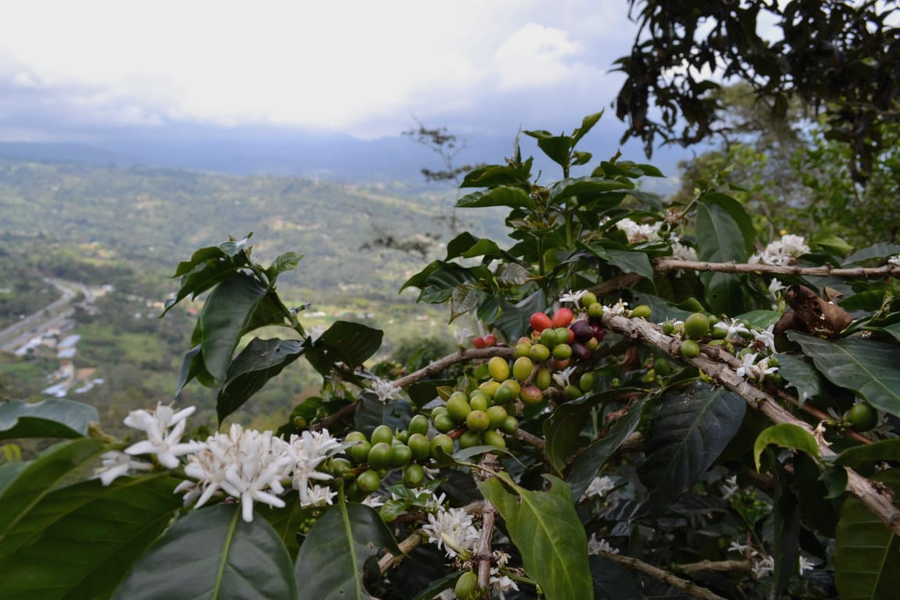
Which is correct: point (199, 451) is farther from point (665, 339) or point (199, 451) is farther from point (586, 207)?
point (586, 207)

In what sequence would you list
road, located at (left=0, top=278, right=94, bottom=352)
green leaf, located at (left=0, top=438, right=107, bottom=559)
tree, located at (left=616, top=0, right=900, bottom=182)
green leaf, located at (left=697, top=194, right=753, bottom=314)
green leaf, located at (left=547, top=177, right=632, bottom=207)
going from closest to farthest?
green leaf, located at (left=0, top=438, right=107, bottom=559) < green leaf, located at (left=547, top=177, right=632, bottom=207) < green leaf, located at (left=697, top=194, right=753, bottom=314) < tree, located at (left=616, top=0, right=900, bottom=182) < road, located at (left=0, top=278, right=94, bottom=352)

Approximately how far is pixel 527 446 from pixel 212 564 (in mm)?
599

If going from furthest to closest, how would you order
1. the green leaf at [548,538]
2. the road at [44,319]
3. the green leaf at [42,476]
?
the road at [44,319], the green leaf at [548,538], the green leaf at [42,476]

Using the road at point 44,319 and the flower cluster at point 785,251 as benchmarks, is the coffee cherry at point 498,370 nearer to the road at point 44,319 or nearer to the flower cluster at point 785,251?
the flower cluster at point 785,251

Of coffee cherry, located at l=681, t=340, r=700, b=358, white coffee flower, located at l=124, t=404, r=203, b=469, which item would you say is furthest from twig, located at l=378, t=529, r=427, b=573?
coffee cherry, located at l=681, t=340, r=700, b=358

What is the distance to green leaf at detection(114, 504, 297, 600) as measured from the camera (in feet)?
1.18

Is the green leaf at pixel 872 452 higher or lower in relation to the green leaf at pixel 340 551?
higher

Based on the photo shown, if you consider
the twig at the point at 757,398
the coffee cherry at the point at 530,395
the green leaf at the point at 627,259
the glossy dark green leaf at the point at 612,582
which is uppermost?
the green leaf at the point at 627,259

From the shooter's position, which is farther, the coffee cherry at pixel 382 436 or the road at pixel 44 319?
the road at pixel 44 319

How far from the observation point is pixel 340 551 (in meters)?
0.43

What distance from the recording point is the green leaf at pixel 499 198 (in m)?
0.86

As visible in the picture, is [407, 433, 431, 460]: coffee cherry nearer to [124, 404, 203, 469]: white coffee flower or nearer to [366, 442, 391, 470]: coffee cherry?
[366, 442, 391, 470]: coffee cherry

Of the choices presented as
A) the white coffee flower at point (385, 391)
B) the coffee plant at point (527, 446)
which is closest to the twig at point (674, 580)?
the coffee plant at point (527, 446)

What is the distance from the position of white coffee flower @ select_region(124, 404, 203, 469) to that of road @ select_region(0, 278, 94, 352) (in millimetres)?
37504
